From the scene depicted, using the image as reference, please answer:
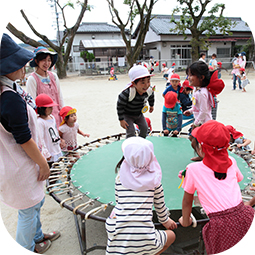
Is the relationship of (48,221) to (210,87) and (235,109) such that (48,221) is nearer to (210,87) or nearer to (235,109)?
(210,87)

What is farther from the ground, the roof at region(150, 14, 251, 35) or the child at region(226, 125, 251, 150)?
the roof at region(150, 14, 251, 35)

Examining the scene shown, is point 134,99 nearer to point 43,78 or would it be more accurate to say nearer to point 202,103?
point 202,103

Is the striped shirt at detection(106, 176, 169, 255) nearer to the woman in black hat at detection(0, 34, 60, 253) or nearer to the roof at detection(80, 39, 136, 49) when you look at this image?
the woman in black hat at detection(0, 34, 60, 253)

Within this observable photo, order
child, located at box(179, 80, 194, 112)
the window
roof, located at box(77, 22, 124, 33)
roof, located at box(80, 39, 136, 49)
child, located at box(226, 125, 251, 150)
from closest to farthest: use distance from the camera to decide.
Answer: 1. child, located at box(226, 125, 251, 150)
2. child, located at box(179, 80, 194, 112)
3. the window
4. roof, located at box(80, 39, 136, 49)
5. roof, located at box(77, 22, 124, 33)

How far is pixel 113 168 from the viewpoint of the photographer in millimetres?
2482

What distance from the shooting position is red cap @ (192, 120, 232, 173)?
3.98ft

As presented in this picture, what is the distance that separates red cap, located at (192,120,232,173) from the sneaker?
4.57 ft

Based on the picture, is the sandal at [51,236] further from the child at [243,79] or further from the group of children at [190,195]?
the child at [243,79]

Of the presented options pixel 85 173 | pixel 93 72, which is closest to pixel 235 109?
pixel 85 173

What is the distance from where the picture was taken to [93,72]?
722 inches

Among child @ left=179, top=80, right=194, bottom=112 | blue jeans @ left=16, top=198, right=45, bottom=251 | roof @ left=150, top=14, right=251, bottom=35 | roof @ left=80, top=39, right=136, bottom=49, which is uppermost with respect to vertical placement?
roof @ left=150, top=14, right=251, bottom=35

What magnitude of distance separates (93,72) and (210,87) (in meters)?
16.8

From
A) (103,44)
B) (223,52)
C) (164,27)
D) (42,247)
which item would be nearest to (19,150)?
(42,247)

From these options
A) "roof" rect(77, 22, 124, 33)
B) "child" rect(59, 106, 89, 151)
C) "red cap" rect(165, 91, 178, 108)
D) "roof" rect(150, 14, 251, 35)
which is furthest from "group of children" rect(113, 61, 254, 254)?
"roof" rect(77, 22, 124, 33)
